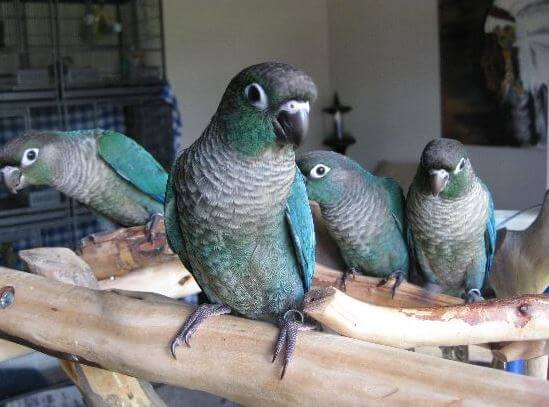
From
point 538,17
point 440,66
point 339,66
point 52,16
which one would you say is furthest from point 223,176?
point 339,66

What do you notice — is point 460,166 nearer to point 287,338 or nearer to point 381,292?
point 381,292

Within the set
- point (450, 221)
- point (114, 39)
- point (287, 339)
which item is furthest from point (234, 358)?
point (114, 39)

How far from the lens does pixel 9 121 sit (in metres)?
2.71

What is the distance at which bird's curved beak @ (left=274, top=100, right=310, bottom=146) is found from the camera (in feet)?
2.65

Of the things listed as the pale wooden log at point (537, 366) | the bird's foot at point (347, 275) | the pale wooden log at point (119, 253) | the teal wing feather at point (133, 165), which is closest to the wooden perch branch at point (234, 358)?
the pale wooden log at point (119, 253)

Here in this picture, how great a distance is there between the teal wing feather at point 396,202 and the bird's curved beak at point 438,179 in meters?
0.18

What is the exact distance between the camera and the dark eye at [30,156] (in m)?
1.59

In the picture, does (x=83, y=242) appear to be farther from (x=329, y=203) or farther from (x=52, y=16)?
(x=52, y=16)

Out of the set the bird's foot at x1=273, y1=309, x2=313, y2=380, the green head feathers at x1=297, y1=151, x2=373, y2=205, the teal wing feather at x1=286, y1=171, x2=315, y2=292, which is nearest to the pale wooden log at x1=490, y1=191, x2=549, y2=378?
the green head feathers at x1=297, y1=151, x2=373, y2=205

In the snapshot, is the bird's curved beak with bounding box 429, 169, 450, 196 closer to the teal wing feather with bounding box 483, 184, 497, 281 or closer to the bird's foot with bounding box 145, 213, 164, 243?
the teal wing feather with bounding box 483, 184, 497, 281

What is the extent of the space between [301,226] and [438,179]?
34 centimetres

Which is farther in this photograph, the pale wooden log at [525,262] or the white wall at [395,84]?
the white wall at [395,84]

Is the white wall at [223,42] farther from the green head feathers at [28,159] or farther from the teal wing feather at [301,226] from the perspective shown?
the teal wing feather at [301,226]

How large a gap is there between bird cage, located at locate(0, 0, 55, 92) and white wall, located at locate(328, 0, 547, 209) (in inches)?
70.1
